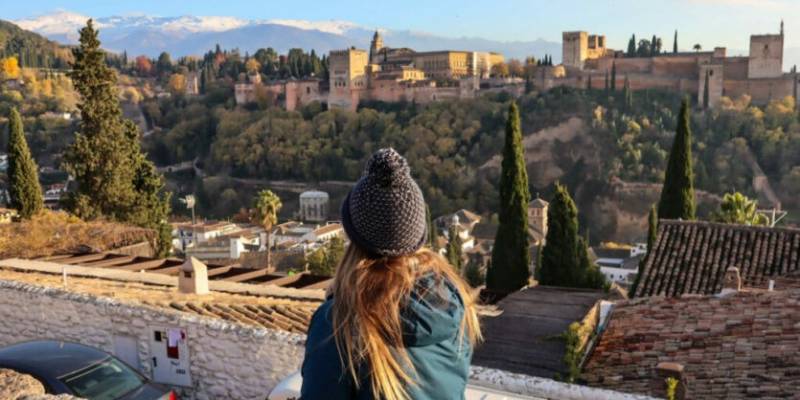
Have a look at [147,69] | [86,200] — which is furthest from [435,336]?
[147,69]

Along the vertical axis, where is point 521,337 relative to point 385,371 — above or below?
below

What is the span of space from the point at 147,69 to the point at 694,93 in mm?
91927

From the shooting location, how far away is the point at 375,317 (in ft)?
5.01

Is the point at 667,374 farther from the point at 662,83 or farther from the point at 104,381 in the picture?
the point at 662,83

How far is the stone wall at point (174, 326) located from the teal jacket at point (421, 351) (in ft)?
10.2

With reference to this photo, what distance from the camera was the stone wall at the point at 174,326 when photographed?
15.8 ft

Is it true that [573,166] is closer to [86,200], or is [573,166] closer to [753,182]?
[753,182]

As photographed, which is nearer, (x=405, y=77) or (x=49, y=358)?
(x=49, y=358)

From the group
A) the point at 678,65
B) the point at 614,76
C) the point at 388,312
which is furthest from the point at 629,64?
the point at 388,312

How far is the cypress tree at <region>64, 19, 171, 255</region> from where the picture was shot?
666 inches

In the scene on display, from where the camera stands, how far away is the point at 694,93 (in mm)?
62562

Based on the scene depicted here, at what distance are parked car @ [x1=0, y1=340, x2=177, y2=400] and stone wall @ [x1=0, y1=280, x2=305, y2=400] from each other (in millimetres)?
536

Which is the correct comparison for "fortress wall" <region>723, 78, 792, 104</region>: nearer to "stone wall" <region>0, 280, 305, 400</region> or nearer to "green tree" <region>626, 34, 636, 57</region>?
Answer: "green tree" <region>626, 34, 636, 57</region>

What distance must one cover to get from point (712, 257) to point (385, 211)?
10.4 metres
